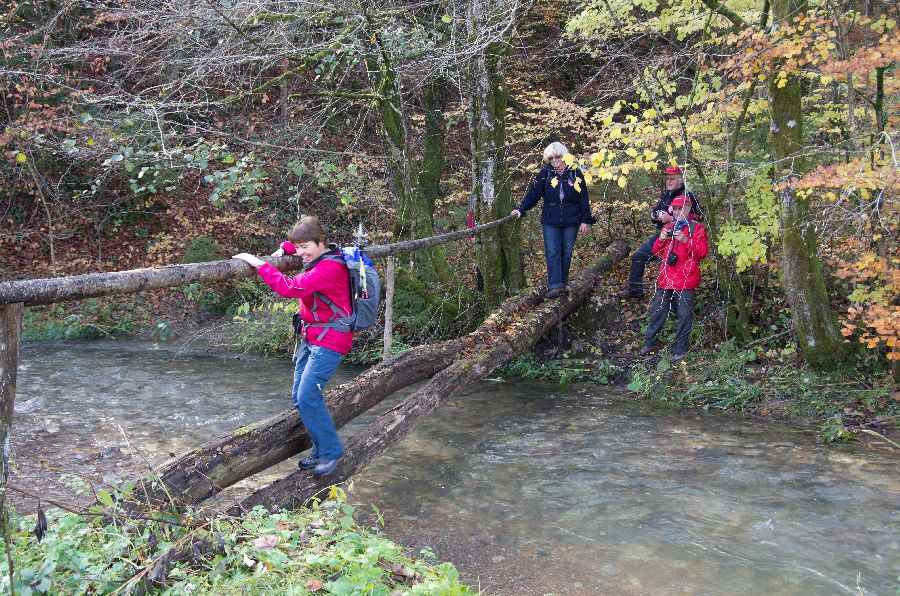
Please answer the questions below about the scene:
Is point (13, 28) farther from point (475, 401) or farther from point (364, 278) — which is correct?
point (364, 278)

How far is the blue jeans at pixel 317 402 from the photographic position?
4742 millimetres

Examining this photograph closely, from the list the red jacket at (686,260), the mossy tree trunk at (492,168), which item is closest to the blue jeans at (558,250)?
the mossy tree trunk at (492,168)

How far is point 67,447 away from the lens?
731cm

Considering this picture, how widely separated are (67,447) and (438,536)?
4.37 metres

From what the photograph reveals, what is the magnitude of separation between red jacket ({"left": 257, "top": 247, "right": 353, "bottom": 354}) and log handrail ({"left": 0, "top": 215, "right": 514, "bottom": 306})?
295 millimetres

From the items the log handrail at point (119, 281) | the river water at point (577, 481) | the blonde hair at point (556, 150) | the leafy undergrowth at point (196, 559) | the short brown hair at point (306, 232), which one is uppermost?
the blonde hair at point (556, 150)

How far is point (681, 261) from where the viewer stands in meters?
8.83

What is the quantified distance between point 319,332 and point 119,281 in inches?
58.8

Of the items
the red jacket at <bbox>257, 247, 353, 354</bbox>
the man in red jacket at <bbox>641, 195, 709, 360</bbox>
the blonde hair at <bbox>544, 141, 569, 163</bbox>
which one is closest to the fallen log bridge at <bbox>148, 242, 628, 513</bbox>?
the red jacket at <bbox>257, 247, 353, 354</bbox>

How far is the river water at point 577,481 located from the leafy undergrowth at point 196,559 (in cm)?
36

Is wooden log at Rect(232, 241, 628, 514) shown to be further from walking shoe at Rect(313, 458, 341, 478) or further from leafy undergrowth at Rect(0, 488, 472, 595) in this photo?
leafy undergrowth at Rect(0, 488, 472, 595)

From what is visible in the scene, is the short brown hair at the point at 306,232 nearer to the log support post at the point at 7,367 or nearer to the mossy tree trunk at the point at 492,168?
the log support post at the point at 7,367

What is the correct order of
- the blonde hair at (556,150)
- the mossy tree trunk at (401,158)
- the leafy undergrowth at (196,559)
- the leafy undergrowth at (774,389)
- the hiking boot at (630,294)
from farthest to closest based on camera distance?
the hiking boot at (630,294), the mossy tree trunk at (401,158), the blonde hair at (556,150), the leafy undergrowth at (774,389), the leafy undergrowth at (196,559)

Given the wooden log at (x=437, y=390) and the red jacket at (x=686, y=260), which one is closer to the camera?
the wooden log at (x=437, y=390)
